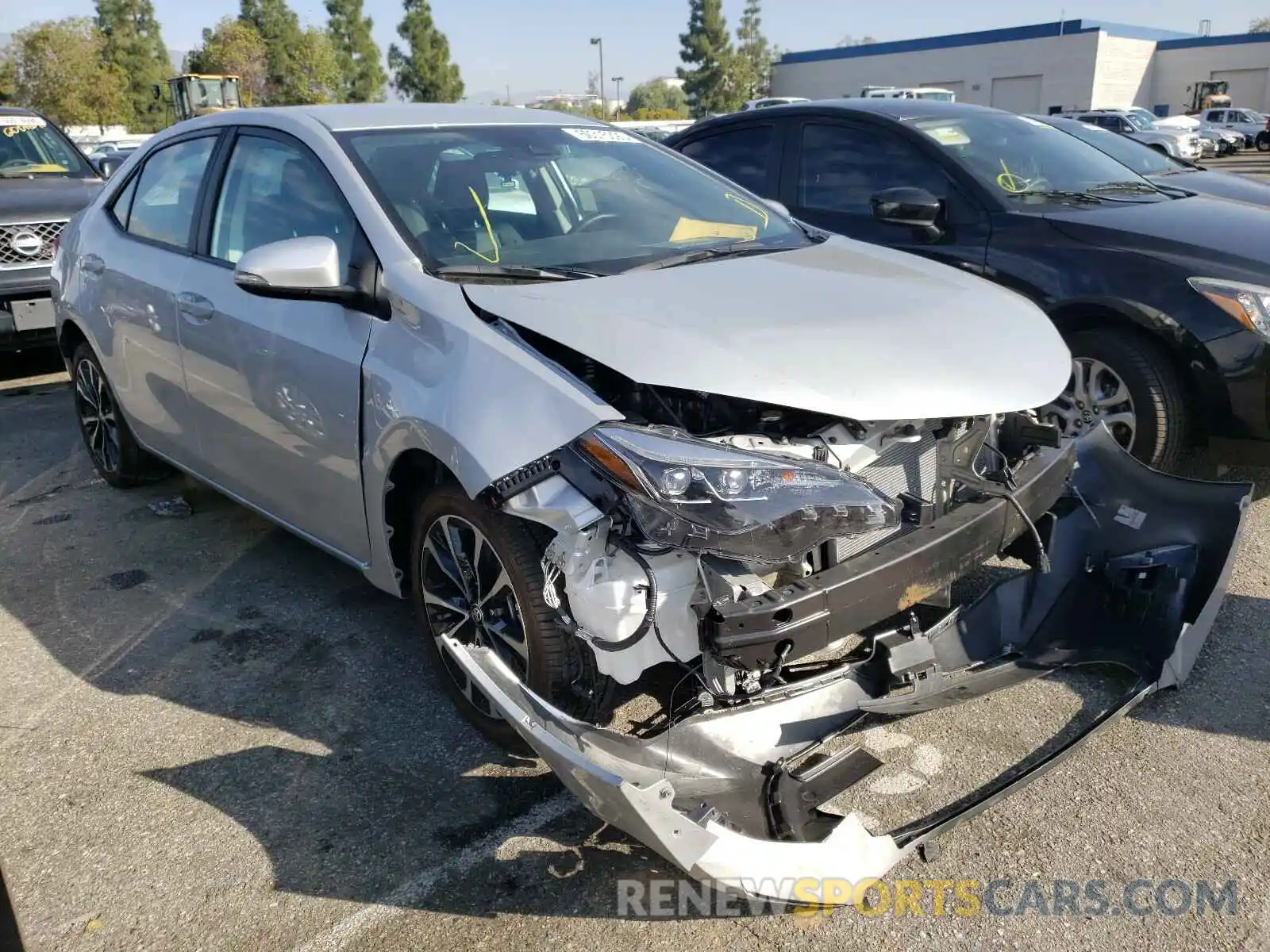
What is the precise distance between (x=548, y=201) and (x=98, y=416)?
3.13 metres

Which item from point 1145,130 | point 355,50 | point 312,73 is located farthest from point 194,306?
point 355,50

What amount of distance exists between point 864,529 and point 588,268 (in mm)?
1211

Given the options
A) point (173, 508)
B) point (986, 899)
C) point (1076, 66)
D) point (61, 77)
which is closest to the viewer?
point (986, 899)

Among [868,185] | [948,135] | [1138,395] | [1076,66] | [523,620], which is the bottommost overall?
[1076,66]

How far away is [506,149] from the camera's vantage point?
3594 mm

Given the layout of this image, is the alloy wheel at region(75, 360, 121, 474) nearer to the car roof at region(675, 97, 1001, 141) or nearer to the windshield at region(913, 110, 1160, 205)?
the car roof at region(675, 97, 1001, 141)

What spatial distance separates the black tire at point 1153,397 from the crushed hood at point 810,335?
4.84 feet

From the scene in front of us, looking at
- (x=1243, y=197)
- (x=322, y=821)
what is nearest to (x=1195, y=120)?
(x=1243, y=197)

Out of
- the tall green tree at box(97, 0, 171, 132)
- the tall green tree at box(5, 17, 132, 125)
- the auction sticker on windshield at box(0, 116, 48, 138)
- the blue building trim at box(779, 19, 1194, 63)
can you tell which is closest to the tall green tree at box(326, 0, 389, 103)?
the tall green tree at box(97, 0, 171, 132)

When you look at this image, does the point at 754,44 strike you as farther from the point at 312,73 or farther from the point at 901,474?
the point at 901,474

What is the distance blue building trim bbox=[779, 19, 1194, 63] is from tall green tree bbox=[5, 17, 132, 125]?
40.4m

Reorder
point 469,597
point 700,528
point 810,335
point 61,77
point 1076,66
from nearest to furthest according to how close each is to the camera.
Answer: point 700,528 < point 810,335 < point 469,597 < point 61,77 < point 1076,66

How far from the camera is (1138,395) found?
169 inches

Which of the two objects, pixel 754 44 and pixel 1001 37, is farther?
pixel 754 44
